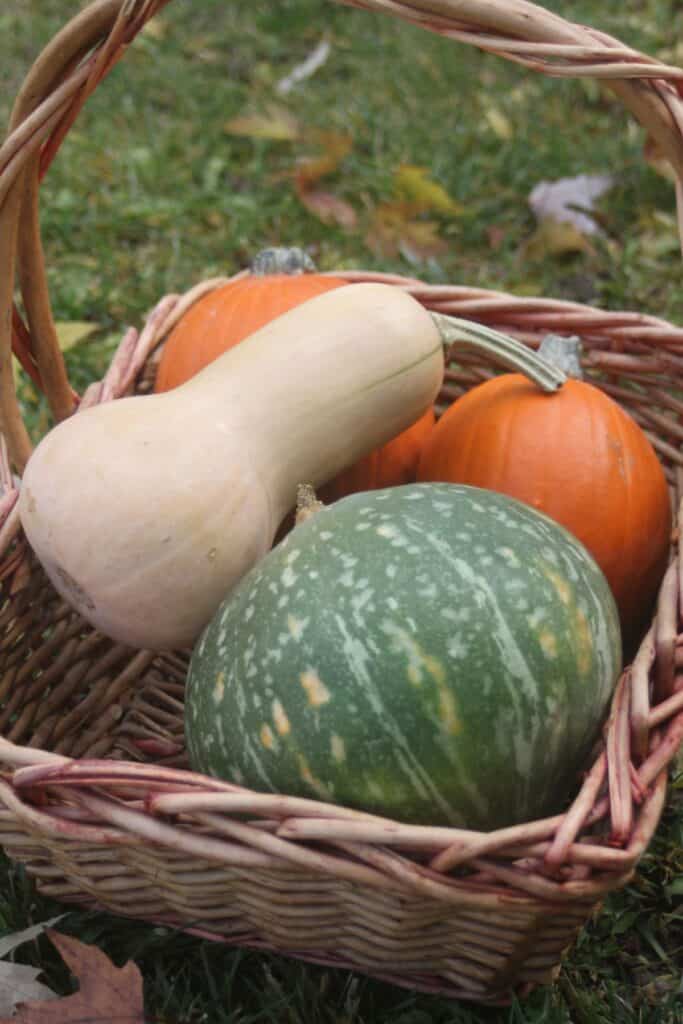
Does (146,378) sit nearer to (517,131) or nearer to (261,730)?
(261,730)

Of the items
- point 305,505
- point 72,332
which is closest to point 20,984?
point 305,505

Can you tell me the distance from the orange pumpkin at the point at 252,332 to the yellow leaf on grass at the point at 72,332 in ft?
2.03

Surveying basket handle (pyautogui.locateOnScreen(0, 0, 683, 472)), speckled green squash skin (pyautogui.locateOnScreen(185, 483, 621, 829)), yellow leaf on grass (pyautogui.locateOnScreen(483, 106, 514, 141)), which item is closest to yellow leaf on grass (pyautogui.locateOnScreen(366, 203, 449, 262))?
yellow leaf on grass (pyautogui.locateOnScreen(483, 106, 514, 141))

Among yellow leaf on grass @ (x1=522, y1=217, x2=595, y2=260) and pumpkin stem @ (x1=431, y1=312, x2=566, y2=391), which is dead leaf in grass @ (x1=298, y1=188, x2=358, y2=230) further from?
pumpkin stem @ (x1=431, y1=312, x2=566, y2=391)

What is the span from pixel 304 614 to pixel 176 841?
0.20 metres

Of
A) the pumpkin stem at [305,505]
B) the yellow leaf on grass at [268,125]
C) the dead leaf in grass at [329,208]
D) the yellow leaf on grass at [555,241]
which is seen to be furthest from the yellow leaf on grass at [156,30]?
the pumpkin stem at [305,505]

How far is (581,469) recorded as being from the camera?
1.21 meters

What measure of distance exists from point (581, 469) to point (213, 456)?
1.28 ft

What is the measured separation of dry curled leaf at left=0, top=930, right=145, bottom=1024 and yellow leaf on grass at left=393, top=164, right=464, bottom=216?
1.73m

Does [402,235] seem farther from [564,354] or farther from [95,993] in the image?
[95,993]

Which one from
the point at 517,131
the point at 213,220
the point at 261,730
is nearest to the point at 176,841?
the point at 261,730

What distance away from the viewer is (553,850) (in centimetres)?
78

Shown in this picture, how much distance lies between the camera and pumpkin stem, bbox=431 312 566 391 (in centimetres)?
125

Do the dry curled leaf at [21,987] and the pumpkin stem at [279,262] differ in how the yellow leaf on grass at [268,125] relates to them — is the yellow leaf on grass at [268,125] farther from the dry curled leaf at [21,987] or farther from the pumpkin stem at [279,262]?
the dry curled leaf at [21,987]
